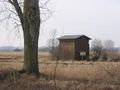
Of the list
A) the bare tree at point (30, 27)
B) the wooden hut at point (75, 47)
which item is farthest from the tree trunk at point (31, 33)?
the wooden hut at point (75, 47)

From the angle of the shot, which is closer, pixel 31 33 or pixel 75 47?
pixel 31 33

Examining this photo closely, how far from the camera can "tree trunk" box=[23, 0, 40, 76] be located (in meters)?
18.6

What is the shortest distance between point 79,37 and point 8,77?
5915cm

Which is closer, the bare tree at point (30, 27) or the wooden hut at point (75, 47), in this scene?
the bare tree at point (30, 27)

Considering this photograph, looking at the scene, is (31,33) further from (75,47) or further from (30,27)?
(75,47)

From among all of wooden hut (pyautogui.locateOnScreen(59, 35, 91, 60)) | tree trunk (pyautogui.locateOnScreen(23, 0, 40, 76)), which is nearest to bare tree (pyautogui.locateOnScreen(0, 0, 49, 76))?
tree trunk (pyautogui.locateOnScreen(23, 0, 40, 76))

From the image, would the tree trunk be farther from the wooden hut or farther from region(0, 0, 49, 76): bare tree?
the wooden hut

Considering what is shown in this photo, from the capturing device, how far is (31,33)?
1875 centimetres

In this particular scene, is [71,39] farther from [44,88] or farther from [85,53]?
[44,88]

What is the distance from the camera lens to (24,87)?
42.2 feet

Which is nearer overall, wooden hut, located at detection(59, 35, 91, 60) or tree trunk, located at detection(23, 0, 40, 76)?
tree trunk, located at detection(23, 0, 40, 76)

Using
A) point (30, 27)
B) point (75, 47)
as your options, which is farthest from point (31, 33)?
point (75, 47)

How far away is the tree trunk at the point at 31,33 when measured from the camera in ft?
61.0

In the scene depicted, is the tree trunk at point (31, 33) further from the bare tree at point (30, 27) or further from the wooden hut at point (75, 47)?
the wooden hut at point (75, 47)
